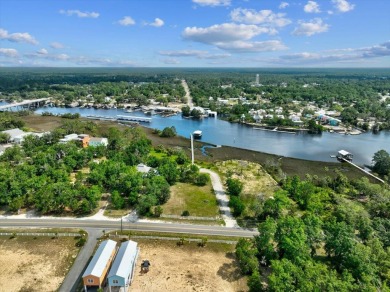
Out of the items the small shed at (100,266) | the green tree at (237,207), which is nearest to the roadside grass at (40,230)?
the small shed at (100,266)

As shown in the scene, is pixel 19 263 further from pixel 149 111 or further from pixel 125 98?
pixel 125 98

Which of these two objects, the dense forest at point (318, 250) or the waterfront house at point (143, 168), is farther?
the waterfront house at point (143, 168)

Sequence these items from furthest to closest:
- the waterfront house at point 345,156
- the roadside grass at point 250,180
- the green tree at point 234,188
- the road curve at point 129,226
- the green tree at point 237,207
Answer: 1. the waterfront house at point 345,156
2. the green tree at point 234,188
3. the roadside grass at point 250,180
4. the green tree at point 237,207
5. the road curve at point 129,226

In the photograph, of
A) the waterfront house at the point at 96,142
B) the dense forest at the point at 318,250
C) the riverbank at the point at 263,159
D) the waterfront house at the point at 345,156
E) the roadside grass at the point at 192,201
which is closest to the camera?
the dense forest at the point at 318,250

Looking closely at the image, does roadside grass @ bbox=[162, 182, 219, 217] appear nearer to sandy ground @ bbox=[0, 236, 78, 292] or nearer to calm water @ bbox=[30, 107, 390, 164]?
sandy ground @ bbox=[0, 236, 78, 292]

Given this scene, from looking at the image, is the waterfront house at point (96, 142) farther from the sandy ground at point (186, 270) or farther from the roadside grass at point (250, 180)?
the sandy ground at point (186, 270)

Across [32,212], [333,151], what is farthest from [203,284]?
[333,151]
